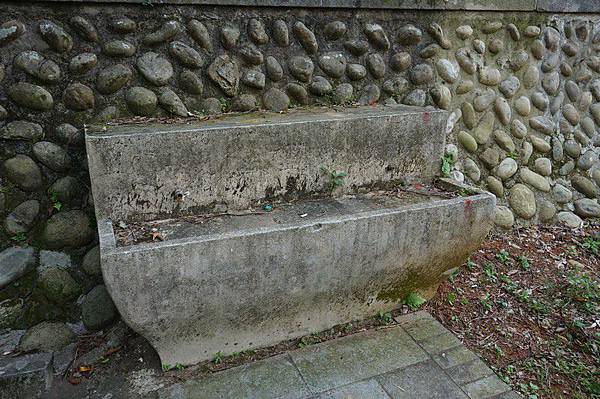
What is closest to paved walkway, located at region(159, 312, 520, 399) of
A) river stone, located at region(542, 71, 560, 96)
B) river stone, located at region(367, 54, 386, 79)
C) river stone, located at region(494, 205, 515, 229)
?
river stone, located at region(494, 205, 515, 229)

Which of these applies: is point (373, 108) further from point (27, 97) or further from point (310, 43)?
point (27, 97)

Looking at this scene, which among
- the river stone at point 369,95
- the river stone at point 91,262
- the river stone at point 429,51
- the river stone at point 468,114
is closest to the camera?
the river stone at point 91,262

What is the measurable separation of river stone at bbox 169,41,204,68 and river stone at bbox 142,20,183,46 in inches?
2.3

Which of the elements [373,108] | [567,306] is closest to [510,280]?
[567,306]

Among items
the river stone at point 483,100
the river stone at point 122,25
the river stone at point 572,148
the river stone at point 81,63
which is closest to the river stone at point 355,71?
the river stone at point 483,100

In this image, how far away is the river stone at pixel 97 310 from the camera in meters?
2.77

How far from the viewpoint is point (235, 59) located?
3.09 meters

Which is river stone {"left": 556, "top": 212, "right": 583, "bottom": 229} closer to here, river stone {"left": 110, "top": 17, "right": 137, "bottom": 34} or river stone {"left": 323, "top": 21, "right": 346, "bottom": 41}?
river stone {"left": 323, "top": 21, "right": 346, "bottom": 41}

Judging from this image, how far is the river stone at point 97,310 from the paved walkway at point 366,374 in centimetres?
68

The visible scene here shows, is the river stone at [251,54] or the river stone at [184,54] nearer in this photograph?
the river stone at [184,54]

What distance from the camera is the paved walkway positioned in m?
2.39

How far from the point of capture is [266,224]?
255 centimetres

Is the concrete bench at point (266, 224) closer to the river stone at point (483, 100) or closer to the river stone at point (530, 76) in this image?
the river stone at point (483, 100)

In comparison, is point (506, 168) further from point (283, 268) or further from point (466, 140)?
point (283, 268)
